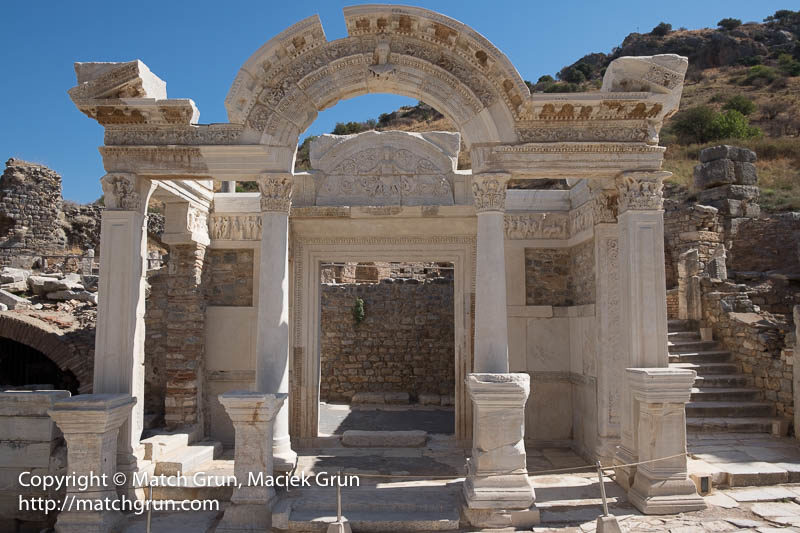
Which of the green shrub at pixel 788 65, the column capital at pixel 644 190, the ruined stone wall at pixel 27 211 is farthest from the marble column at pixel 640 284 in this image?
the green shrub at pixel 788 65

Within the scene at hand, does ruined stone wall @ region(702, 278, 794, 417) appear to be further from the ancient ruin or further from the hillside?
the hillside

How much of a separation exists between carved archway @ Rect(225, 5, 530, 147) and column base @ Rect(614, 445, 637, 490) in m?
4.05

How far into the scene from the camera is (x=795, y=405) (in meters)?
8.45

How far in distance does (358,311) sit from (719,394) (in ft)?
28.0

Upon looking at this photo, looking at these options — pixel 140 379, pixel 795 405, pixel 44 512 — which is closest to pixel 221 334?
pixel 140 379

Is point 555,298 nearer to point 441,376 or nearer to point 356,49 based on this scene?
point 356,49

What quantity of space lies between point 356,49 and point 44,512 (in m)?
6.45

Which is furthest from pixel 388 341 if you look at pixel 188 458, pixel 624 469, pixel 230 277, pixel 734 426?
pixel 624 469

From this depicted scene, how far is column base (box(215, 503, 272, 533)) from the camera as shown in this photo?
5.56 metres

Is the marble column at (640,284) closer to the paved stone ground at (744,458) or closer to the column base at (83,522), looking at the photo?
the paved stone ground at (744,458)

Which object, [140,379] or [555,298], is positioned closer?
[140,379]

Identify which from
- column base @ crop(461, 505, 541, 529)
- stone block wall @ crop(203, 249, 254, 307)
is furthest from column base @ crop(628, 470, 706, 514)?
stone block wall @ crop(203, 249, 254, 307)

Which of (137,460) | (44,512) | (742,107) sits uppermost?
(742,107)

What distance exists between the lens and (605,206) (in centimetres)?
764
